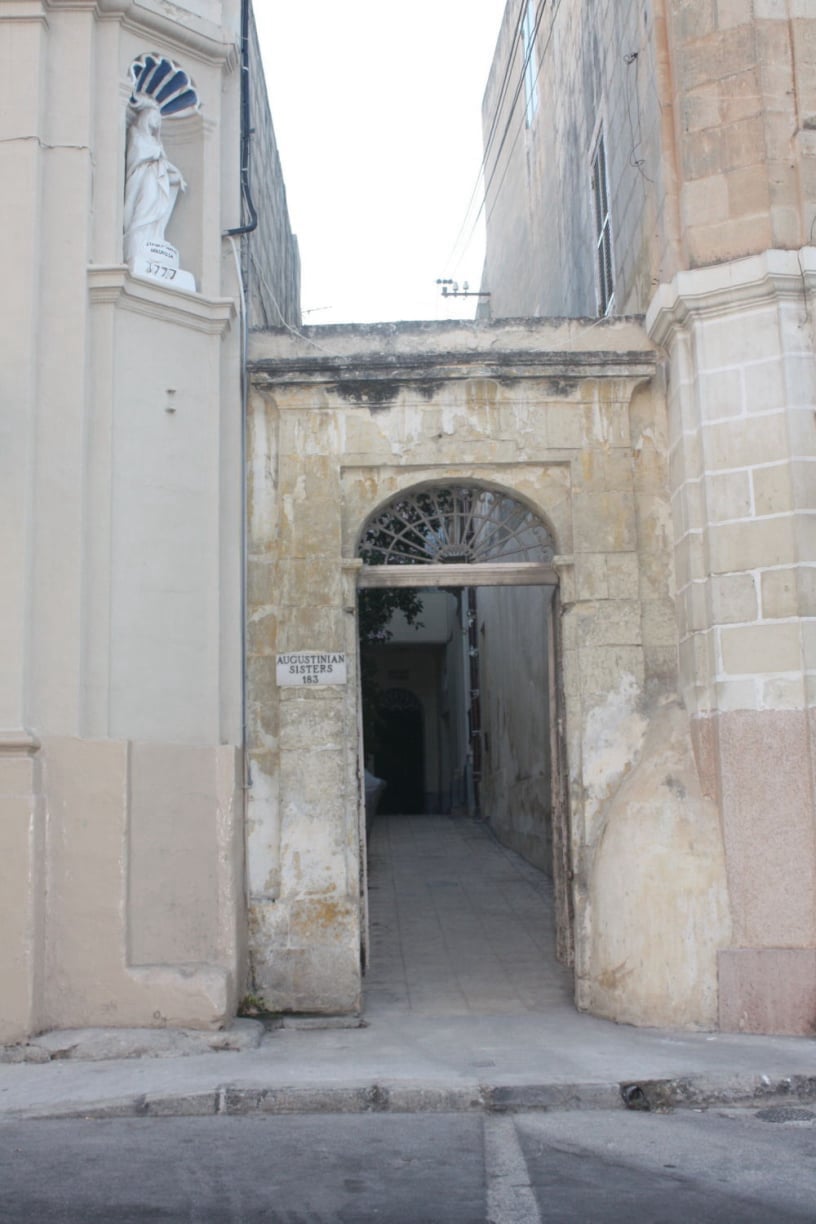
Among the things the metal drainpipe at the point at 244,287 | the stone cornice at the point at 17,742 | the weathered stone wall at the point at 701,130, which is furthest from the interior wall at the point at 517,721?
the stone cornice at the point at 17,742

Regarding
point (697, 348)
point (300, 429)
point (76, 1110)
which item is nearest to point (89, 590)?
point (300, 429)

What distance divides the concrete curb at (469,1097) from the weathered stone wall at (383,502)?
1813 millimetres

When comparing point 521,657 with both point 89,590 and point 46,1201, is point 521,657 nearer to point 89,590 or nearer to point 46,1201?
point 89,590

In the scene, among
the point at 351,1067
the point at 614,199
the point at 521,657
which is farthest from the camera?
the point at 521,657

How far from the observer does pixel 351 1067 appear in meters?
6.88

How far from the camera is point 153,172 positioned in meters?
8.61

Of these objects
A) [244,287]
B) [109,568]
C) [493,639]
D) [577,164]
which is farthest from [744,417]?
[493,639]

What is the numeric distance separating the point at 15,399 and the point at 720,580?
14.6ft

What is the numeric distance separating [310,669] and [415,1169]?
A: 3993 millimetres

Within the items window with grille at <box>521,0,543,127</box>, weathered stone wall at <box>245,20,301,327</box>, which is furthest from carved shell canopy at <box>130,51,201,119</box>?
window with grille at <box>521,0,543,127</box>

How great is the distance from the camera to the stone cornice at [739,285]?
8.24 m

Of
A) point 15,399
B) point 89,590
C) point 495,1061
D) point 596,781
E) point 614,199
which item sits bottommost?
point 495,1061

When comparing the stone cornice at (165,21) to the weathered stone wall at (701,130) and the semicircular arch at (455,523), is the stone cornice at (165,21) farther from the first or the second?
the semicircular arch at (455,523)

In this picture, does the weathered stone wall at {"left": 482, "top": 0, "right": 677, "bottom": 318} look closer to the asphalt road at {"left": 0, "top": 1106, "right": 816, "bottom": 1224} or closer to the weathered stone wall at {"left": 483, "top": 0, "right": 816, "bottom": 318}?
the weathered stone wall at {"left": 483, "top": 0, "right": 816, "bottom": 318}
